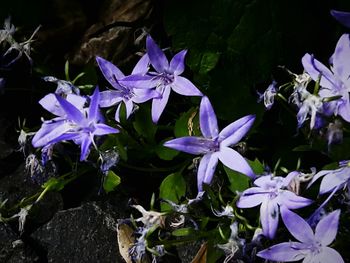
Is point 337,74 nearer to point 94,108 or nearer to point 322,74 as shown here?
point 322,74

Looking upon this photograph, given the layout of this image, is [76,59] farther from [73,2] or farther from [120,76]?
[120,76]

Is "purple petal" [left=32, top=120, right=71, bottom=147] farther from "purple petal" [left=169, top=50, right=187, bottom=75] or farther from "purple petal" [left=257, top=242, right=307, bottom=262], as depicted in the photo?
"purple petal" [left=257, top=242, right=307, bottom=262]

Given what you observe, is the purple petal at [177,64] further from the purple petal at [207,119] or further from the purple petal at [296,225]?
the purple petal at [296,225]

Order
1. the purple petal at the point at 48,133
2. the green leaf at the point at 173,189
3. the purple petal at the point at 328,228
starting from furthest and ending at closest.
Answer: the green leaf at the point at 173,189 < the purple petal at the point at 48,133 < the purple petal at the point at 328,228

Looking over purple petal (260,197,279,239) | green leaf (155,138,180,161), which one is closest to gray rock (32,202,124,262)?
green leaf (155,138,180,161)

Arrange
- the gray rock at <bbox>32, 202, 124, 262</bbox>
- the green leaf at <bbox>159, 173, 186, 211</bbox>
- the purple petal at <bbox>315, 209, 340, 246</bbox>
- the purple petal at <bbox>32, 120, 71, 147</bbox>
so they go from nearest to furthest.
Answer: the purple petal at <bbox>315, 209, 340, 246</bbox> → the purple petal at <bbox>32, 120, 71, 147</bbox> → the green leaf at <bbox>159, 173, 186, 211</bbox> → the gray rock at <bbox>32, 202, 124, 262</bbox>

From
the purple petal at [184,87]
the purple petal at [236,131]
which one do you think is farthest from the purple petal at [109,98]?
the purple petal at [236,131]

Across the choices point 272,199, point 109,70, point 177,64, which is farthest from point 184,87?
point 272,199
